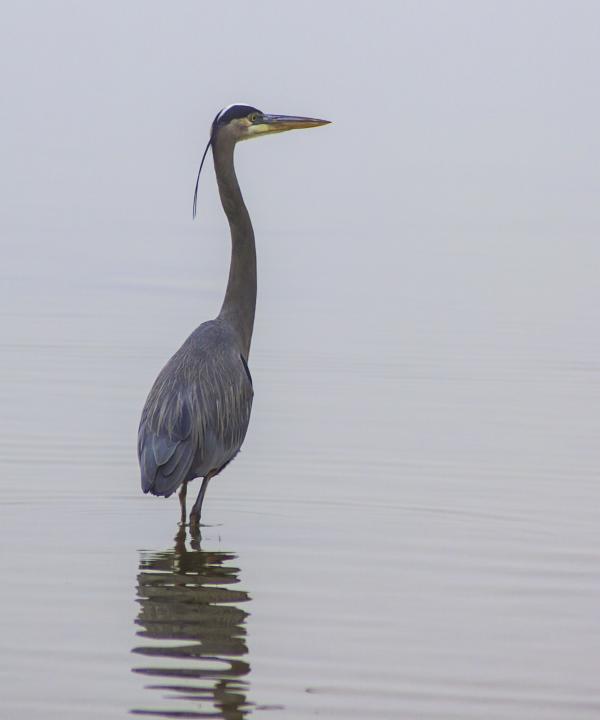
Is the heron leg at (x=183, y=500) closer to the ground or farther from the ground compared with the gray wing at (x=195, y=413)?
closer to the ground

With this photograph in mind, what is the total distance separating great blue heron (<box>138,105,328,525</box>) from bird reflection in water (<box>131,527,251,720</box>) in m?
0.38

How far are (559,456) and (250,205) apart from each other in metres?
28.0

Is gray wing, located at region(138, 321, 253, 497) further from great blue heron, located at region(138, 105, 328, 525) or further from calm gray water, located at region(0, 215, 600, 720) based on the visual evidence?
calm gray water, located at region(0, 215, 600, 720)

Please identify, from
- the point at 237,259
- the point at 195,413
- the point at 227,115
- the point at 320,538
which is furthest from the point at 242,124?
the point at 320,538

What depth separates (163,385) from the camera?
29.1 feet

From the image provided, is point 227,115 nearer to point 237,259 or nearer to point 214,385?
point 237,259

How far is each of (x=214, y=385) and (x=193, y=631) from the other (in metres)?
2.23

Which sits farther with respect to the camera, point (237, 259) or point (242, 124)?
point (242, 124)

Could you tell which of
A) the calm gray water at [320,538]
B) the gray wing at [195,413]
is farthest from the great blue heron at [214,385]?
the calm gray water at [320,538]

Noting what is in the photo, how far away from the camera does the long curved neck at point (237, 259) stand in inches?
388

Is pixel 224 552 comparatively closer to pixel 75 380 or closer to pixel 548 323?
pixel 75 380

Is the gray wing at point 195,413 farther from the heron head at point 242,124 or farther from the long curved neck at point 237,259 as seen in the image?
the heron head at point 242,124

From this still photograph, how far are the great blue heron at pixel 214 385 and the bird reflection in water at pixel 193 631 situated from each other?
1.23 feet

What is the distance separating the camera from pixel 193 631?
23.0ft
